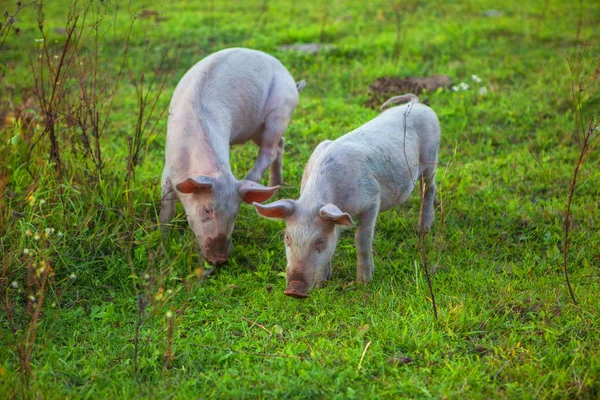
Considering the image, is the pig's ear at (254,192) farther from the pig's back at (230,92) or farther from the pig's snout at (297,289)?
the pig's snout at (297,289)

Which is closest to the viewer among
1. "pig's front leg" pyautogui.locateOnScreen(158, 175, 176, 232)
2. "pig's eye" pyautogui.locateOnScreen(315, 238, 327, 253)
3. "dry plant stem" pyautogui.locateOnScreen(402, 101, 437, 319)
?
"dry plant stem" pyautogui.locateOnScreen(402, 101, 437, 319)

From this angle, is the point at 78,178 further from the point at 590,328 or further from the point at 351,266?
the point at 590,328

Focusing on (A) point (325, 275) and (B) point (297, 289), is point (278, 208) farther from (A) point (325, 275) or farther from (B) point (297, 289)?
(A) point (325, 275)

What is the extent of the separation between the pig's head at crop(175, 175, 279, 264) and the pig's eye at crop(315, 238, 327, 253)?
2.38ft

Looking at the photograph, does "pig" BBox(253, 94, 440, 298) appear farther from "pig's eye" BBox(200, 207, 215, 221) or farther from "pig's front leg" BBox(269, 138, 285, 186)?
"pig's front leg" BBox(269, 138, 285, 186)

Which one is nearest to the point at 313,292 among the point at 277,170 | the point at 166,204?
the point at 166,204

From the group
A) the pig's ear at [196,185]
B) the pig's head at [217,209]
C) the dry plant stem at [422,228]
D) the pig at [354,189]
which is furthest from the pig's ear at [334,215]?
the pig's ear at [196,185]

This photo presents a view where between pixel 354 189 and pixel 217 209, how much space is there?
107 cm

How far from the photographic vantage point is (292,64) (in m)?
9.79

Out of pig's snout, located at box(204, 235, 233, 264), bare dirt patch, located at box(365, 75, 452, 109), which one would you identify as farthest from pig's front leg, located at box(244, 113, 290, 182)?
bare dirt patch, located at box(365, 75, 452, 109)

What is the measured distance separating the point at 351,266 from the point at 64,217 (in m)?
2.26

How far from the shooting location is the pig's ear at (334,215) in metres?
4.29

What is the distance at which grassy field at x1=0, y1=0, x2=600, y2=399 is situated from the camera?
3.76m

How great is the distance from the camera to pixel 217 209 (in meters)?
5.13
